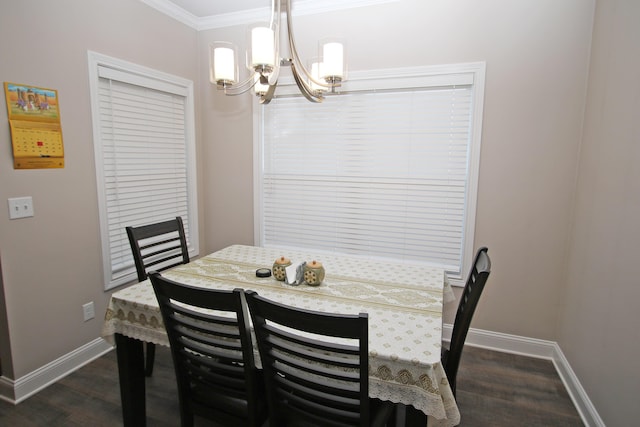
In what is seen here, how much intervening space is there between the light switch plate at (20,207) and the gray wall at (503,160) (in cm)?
3

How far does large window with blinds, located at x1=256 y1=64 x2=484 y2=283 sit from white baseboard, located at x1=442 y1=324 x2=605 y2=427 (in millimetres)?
517

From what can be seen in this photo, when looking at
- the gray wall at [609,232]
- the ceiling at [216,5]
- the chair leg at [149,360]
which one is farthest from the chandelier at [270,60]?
the chair leg at [149,360]

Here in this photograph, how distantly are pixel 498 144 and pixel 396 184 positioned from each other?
0.81m

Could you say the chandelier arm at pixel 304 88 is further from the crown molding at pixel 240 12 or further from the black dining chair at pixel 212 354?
the crown molding at pixel 240 12

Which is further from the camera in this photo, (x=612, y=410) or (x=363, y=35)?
(x=363, y=35)

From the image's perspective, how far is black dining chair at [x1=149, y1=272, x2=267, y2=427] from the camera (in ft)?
4.29

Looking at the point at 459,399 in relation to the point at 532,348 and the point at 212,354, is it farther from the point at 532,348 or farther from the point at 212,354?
the point at 212,354

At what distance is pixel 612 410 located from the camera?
1739mm

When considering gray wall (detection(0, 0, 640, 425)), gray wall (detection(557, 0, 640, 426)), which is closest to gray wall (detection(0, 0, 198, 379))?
gray wall (detection(0, 0, 640, 425))

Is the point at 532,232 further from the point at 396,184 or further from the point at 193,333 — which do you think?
the point at 193,333

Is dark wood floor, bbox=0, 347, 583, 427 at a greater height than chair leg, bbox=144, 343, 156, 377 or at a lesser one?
lesser

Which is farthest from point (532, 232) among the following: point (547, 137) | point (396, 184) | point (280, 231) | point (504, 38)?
point (280, 231)

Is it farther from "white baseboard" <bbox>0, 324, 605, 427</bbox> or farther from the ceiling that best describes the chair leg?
the ceiling

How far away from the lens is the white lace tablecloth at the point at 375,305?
126 centimetres
